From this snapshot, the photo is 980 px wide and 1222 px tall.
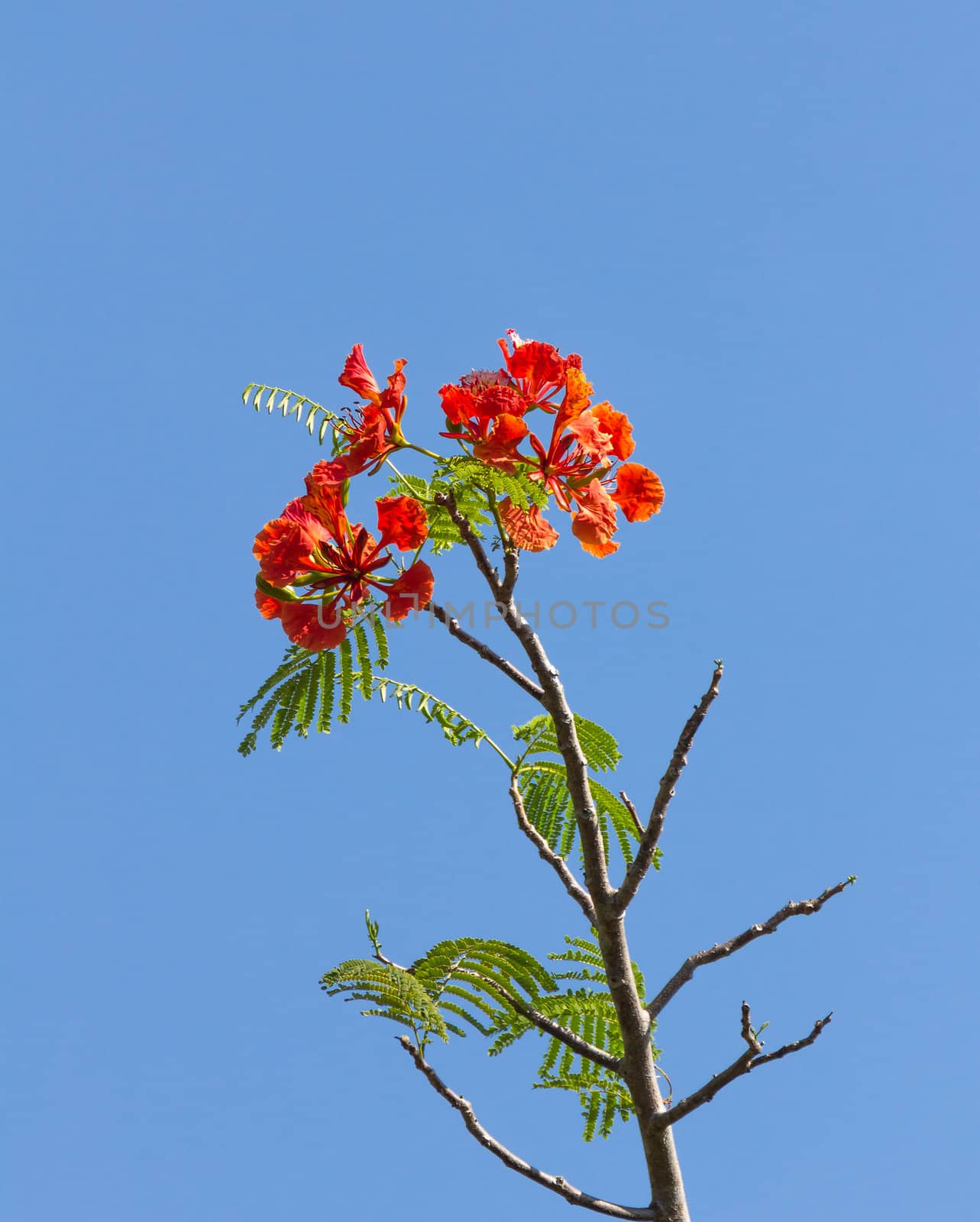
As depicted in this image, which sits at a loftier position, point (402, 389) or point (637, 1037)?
point (402, 389)

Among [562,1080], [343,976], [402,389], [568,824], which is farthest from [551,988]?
[402,389]

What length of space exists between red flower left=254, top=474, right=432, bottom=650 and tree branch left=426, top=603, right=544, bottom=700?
0.23 ft

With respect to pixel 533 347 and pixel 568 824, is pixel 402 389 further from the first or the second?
pixel 568 824

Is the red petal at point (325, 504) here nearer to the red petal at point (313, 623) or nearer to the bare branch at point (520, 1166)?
the red petal at point (313, 623)

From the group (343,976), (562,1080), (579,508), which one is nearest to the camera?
(343,976)

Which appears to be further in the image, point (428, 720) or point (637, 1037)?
point (428, 720)

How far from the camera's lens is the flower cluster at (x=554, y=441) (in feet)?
12.4

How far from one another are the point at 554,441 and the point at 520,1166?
7.61 feet

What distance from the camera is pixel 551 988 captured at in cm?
430

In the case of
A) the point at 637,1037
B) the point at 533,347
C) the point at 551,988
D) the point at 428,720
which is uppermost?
the point at 533,347

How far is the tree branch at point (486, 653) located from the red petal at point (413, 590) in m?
0.04

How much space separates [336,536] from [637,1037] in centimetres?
189

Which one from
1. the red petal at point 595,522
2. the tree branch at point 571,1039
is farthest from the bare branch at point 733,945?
the red petal at point 595,522

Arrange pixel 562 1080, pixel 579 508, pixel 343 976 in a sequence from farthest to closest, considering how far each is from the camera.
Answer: pixel 562 1080 < pixel 579 508 < pixel 343 976
